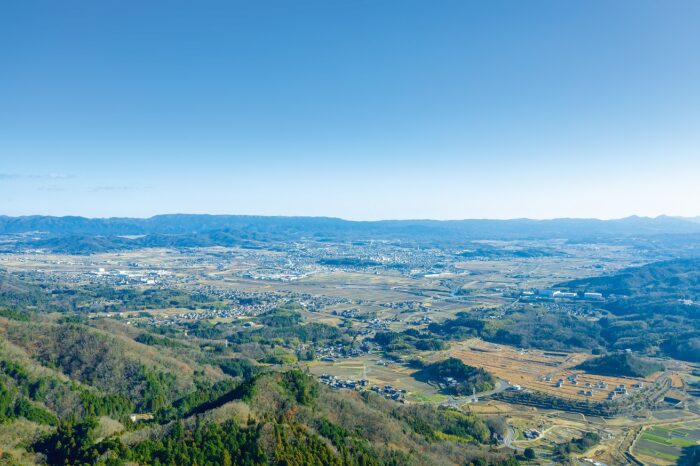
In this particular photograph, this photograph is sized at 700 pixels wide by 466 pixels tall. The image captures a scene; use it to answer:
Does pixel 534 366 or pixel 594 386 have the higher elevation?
pixel 594 386

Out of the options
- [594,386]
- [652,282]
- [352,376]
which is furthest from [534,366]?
[652,282]

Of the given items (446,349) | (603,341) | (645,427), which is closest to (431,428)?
(645,427)

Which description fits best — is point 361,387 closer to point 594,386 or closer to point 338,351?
point 338,351

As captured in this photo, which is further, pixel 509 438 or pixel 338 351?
pixel 338 351

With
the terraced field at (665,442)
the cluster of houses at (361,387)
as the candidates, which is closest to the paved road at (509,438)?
the terraced field at (665,442)

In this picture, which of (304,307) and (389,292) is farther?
(389,292)

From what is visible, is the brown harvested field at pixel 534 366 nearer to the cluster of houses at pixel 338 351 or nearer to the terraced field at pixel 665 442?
the terraced field at pixel 665 442

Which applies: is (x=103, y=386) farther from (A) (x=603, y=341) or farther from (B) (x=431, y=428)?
(A) (x=603, y=341)
